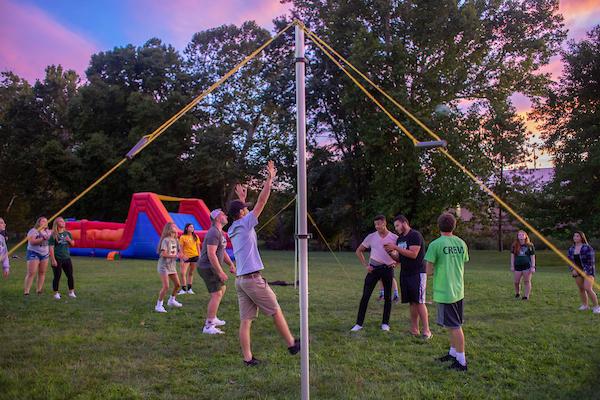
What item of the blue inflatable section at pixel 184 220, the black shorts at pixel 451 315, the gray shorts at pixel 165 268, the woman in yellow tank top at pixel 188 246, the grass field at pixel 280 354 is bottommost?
the grass field at pixel 280 354

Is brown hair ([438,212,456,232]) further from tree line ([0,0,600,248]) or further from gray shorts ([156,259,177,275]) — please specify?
tree line ([0,0,600,248])

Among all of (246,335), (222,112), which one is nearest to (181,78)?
Result: (222,112)

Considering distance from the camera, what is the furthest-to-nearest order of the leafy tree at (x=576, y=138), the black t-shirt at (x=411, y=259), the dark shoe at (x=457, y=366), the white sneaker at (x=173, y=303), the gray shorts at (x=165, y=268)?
the leafy tree at (x=576, y=138) → the white sneaker at (x=173, y=303) → the gray shorts at (x=165, y=268) → the black t-shirt at (x=411, y=259) → the dark shoe at (x=457, y=366)

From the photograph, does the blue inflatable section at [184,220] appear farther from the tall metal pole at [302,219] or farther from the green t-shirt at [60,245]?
the tall metal pole at [302,219]

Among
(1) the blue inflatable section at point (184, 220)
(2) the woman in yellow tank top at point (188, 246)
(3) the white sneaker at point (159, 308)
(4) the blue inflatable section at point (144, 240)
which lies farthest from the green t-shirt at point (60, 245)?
(1) the blue inflatable section at point (184, 220)

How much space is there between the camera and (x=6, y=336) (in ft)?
22.6

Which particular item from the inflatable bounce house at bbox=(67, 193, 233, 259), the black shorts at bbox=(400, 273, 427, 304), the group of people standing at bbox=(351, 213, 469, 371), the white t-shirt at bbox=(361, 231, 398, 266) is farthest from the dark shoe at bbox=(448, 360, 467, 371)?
the inflatable bounce house at bbox=(67, 193, 233, 259)

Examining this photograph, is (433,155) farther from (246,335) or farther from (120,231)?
(246,335)

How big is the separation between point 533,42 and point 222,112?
2233cm

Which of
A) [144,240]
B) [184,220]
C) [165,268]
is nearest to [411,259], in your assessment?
[165,268]

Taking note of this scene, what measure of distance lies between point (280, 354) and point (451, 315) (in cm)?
208

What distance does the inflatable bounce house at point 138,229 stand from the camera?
2261 cm

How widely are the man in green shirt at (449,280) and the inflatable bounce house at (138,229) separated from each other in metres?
16.1

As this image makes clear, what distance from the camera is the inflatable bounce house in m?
22.6
